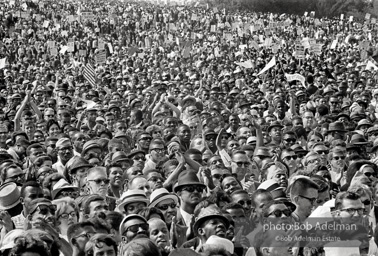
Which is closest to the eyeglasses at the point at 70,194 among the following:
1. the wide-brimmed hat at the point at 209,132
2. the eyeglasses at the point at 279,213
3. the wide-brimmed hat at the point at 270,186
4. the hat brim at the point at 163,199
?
the hat brim at the point at 163,199

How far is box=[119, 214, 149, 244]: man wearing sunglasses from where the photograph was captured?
5816 millimetres

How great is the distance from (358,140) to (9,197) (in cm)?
510

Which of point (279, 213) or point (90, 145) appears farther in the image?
point (90, 145)

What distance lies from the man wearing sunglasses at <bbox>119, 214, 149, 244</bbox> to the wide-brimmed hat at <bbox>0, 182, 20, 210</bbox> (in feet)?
5.89

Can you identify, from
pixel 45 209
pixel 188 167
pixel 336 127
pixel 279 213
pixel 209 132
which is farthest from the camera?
pixel 336 127

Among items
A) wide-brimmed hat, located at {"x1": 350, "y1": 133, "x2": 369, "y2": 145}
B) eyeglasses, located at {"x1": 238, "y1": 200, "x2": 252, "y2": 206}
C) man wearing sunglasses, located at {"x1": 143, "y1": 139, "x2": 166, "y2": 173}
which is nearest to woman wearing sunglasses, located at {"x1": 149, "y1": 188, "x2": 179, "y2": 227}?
eyeglasses, located at {"x1": 238, "y1": 200, "x2": 252, "y2": 206}

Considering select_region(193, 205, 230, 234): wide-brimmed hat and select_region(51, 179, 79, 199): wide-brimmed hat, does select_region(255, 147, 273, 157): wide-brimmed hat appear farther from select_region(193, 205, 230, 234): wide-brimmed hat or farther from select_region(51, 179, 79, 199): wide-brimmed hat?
select_region(193, 205, 230, 234): wide-brimmed hat

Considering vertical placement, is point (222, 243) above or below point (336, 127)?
below

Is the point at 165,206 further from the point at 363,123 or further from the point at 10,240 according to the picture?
the point at 363,123

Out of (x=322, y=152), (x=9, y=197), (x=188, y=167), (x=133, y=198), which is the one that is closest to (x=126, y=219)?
(x=133, y=198)

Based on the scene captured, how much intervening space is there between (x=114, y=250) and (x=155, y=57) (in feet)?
70.6

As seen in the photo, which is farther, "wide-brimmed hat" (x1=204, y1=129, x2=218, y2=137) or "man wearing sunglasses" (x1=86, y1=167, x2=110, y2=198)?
"wide-brimmed hat" (x1=204, y1=129, x2=218, y2=137)

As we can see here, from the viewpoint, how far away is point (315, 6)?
183 feet

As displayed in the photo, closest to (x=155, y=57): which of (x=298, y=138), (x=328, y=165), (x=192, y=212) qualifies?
(x=298, y=138)
